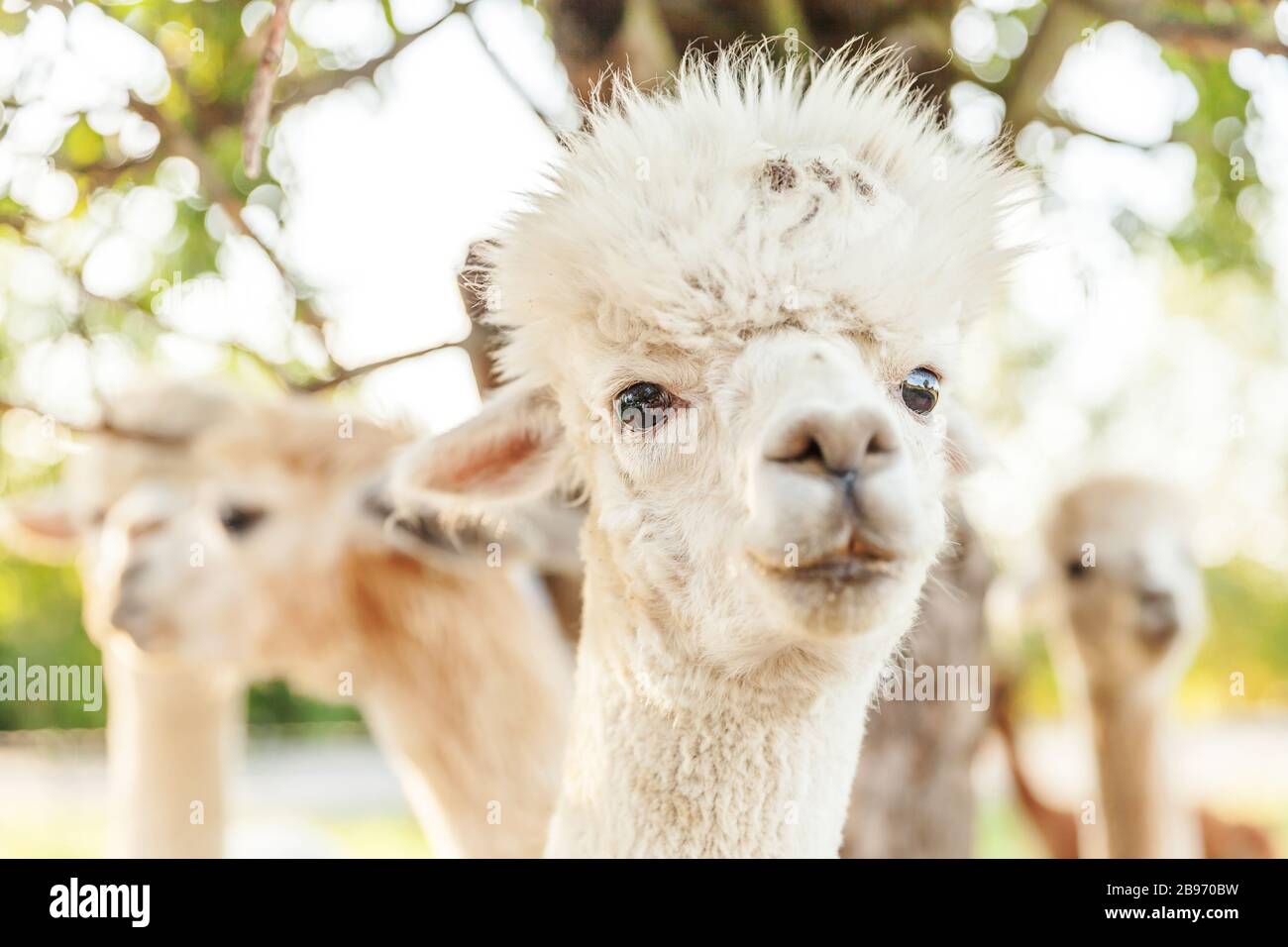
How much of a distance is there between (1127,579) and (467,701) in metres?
2.73

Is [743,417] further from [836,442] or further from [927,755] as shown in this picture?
[927,755]

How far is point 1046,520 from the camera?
16.9ft

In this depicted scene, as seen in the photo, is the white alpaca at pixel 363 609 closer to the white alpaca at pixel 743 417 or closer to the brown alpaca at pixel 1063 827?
the white alpaca at pixel 743 417

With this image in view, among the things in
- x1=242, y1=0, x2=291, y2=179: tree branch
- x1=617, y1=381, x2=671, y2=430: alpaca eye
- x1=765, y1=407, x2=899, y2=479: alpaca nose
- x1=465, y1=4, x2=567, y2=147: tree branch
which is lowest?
x1=765, y1=407, x2=899, y2=479: alpaca nose

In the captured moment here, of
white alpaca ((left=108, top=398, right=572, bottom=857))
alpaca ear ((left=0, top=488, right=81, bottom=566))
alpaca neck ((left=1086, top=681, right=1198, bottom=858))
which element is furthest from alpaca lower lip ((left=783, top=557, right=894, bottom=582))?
alpaca ear ((left=0, top=488, right=81, bottom=566))

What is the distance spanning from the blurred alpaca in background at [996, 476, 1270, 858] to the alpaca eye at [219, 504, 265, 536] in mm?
3172

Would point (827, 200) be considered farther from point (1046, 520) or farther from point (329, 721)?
point (329, 721)

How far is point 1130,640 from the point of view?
4633 mm

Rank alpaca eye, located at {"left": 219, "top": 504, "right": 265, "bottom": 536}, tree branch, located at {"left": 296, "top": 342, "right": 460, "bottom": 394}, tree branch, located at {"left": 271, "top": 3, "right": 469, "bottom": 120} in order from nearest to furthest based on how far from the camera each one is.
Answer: tree branch, located at {"left": 296, "top": 342, "right": 460, "bottom": 394}
tree branch, located at {"left": 271, "top": 3, "right": 469, "bottom": 120}
alpaca eye, located at {"left": 219, "top": 504, "right": 265, "bottom": 536}

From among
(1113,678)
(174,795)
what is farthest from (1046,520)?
(174,795)

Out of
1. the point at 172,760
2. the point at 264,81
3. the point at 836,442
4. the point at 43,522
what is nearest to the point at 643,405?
the point at 836,442

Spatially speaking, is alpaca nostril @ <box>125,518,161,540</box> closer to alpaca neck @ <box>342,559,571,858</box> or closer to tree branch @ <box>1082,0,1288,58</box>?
alpaca neck @ <box>342,559,571,858</box>

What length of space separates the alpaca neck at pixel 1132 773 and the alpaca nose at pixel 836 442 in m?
3.56

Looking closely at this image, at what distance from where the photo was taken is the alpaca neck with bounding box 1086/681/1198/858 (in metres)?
4.58
